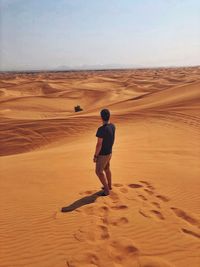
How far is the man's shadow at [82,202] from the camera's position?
5614 mm

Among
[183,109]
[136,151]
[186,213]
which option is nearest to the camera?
[186,213]

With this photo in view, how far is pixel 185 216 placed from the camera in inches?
211

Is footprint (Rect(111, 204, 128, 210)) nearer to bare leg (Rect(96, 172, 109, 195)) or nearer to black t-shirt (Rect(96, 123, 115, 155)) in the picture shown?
bare leg (Rect(96, 172, 109, 195))

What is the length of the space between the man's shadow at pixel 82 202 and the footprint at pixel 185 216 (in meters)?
1.32

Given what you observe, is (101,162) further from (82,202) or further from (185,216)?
(185,216)

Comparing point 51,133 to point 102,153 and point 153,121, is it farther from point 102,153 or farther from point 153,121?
point 102,153

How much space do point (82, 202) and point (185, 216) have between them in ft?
5.49

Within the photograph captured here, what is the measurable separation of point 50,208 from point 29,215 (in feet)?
1.21

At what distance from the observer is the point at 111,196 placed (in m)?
6.03

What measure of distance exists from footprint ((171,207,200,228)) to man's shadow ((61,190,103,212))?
1.32 m

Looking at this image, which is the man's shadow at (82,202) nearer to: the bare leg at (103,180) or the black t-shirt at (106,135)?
the bare leg at (103,180)

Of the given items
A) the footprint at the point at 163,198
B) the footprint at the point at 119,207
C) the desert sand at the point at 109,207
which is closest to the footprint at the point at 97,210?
the desert sand at the point at 109,207

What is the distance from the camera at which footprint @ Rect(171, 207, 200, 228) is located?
5145 mm

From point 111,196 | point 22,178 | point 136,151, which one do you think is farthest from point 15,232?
point 136,151
